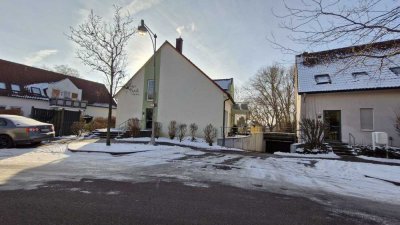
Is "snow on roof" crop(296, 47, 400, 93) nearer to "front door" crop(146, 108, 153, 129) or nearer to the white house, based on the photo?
the white house

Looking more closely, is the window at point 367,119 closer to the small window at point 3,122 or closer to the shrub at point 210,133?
the shrub at point 210,133

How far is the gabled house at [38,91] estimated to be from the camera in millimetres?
32062

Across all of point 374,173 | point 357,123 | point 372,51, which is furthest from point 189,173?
point 357,123

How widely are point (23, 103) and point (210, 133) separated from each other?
2611 centimetres

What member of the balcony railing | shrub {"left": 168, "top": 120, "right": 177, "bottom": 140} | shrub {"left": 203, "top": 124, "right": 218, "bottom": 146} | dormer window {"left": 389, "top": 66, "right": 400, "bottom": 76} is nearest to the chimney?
shrub {"left": 168, "top": 120, "right": 177, "bottom": 140}

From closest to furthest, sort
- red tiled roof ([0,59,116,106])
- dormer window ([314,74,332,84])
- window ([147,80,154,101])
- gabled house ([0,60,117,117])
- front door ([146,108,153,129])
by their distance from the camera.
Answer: dormer window ([314,74,332,84]) < front door ([146,108,153,129]) < window ([147,80,154,101]) < gabled house ([0,60,117,117]) < red tiled roof ([0,59,116,106])

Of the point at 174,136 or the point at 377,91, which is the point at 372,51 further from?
the point at 174,136

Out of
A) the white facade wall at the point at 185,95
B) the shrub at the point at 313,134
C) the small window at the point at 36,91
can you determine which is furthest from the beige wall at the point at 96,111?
the shrub at the point at 313,134

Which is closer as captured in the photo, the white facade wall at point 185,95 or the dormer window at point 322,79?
the dormer window at point 322,79

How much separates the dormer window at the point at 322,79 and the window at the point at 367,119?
3.27 m

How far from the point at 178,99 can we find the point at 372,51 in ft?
60.9

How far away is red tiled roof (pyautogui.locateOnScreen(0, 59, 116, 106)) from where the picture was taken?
34.1 meters

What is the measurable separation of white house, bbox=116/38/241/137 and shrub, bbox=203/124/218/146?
883 millimetres

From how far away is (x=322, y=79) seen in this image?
21.3m
